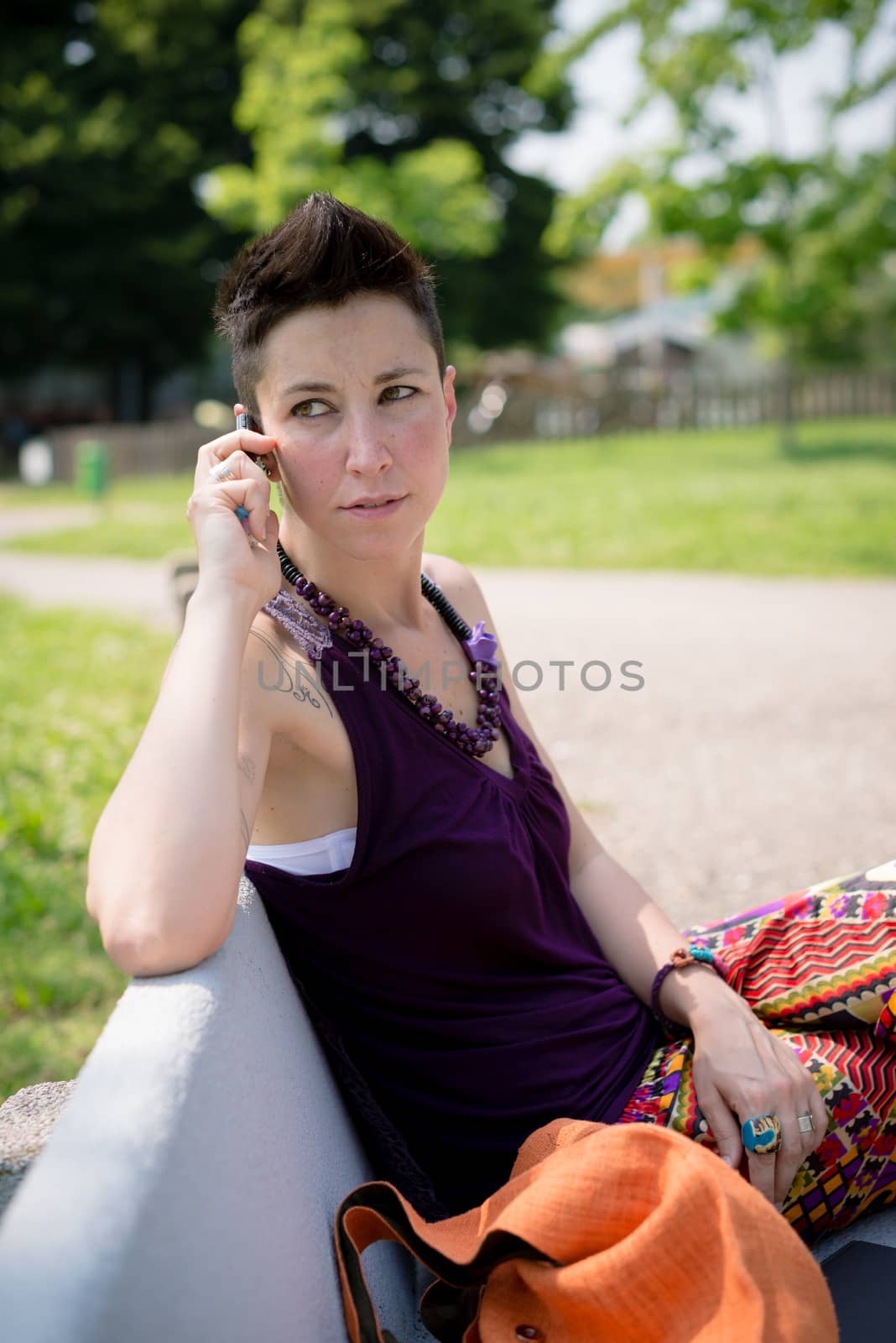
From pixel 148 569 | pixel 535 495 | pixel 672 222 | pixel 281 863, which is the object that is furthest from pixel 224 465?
pixel 672 222

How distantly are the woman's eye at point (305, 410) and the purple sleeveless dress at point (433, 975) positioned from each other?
1.22 ft

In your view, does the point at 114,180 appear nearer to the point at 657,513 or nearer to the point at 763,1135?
the point at 657,513

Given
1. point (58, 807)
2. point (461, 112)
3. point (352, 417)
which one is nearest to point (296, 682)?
point (352, 417)

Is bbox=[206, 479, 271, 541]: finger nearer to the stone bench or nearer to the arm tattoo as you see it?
the arm tattoo

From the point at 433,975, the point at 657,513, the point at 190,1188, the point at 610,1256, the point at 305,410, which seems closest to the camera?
the point at 190,1188

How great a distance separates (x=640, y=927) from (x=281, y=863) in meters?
0.70

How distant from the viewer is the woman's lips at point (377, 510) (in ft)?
6.44

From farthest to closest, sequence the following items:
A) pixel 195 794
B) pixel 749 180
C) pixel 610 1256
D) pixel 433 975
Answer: pixel 749 180
pixel 433 975
pixel 195 794
pixel 610 1256

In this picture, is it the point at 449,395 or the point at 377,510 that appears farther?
the point at 449,395

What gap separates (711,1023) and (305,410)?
115cm

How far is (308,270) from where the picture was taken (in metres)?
1.89

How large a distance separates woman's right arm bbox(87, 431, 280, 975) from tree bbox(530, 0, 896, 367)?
1788 cm

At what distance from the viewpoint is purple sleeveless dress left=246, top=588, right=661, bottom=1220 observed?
5.99 ft

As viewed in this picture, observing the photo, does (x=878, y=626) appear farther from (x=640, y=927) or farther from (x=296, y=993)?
(x=296, y=993)
